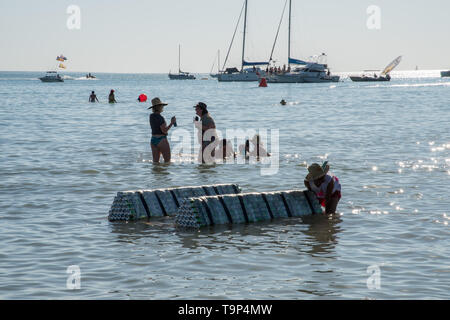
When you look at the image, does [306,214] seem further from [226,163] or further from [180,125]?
[180,125]

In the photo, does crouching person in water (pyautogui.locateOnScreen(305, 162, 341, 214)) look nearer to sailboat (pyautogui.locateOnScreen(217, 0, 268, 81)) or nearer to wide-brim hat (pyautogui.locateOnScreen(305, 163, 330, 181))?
wide-brim hat (pyautogui.locateOnScreen(305, 163, 330, 181))

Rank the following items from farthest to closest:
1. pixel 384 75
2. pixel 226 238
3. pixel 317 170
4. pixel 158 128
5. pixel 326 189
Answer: pixel 384 75, pixel 158 128, pixel 326 189, pixel 317 170, pixel 226 238

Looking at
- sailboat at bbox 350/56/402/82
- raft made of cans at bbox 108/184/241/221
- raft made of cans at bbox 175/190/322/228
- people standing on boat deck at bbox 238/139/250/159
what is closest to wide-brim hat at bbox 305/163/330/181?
raft made of cans at bbox 175/190/322/228

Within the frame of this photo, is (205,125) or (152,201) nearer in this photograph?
(152,201)

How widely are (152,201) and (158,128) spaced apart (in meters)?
5.10

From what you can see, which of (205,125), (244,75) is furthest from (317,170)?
(244,75)

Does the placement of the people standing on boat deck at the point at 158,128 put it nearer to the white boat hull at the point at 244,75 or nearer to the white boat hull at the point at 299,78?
the white boat hull at the point at 299,78

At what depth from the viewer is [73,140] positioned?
1114 inches

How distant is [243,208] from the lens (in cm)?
1151

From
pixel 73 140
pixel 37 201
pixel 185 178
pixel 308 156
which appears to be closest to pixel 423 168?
pixel 308 156

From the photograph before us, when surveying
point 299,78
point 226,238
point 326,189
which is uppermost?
point 299,78

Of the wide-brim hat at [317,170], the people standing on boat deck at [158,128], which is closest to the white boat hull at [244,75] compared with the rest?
the people standing on boat deck at [158,128]

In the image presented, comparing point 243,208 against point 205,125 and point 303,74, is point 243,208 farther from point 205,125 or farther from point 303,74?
point 303,74

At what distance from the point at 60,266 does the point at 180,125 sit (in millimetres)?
29322
